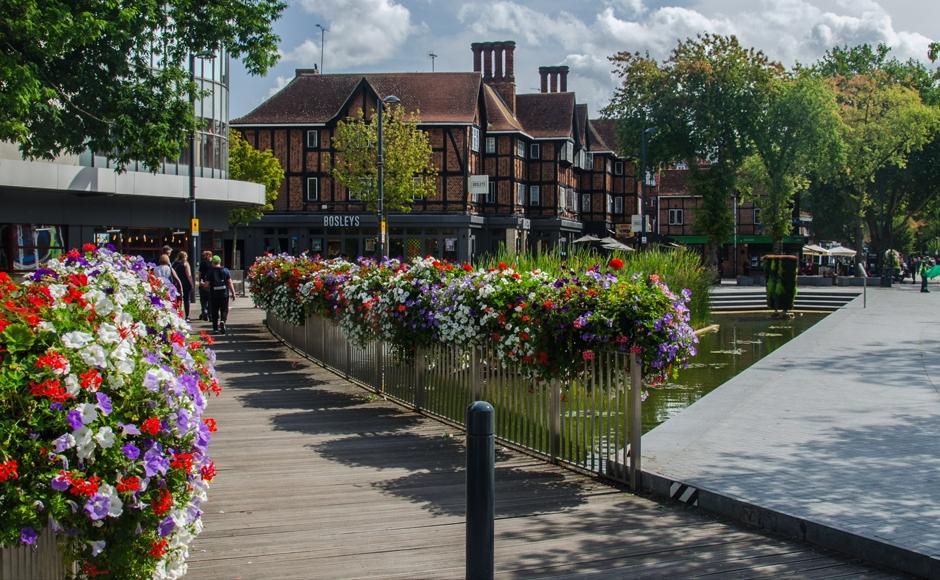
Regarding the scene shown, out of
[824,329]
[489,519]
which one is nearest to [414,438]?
[489,519]

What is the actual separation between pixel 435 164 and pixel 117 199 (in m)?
22.6

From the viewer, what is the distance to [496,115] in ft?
215

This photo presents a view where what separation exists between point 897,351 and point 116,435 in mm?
16168

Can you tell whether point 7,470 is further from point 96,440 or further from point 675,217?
point 675,217

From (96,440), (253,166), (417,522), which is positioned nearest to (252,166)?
(253,166)

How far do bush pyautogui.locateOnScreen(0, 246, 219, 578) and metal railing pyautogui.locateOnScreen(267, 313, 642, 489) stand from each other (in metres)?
4.10

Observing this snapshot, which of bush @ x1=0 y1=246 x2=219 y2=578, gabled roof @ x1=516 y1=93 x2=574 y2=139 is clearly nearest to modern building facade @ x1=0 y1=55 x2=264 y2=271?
gabled roof @ x1=516 y1=93 x2=574 y2=139

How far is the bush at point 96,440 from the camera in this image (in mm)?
3801

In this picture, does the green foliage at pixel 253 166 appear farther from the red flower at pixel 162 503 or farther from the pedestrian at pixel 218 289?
the red flower at pixel 162 503

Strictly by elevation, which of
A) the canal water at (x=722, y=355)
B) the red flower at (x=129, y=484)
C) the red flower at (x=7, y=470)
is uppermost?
Answer: the red flower at (x=7, y=470)

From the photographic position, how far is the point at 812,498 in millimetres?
6809

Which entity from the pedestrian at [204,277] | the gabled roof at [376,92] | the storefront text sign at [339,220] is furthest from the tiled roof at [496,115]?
the pedestrian at [204,277]

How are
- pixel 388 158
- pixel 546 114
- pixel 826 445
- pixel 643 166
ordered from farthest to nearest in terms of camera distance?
1. pixel 546 114
2. pixel 388 158
3. pixel 643 166
4. pixel 826 445

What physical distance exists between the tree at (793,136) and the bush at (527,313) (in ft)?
137
